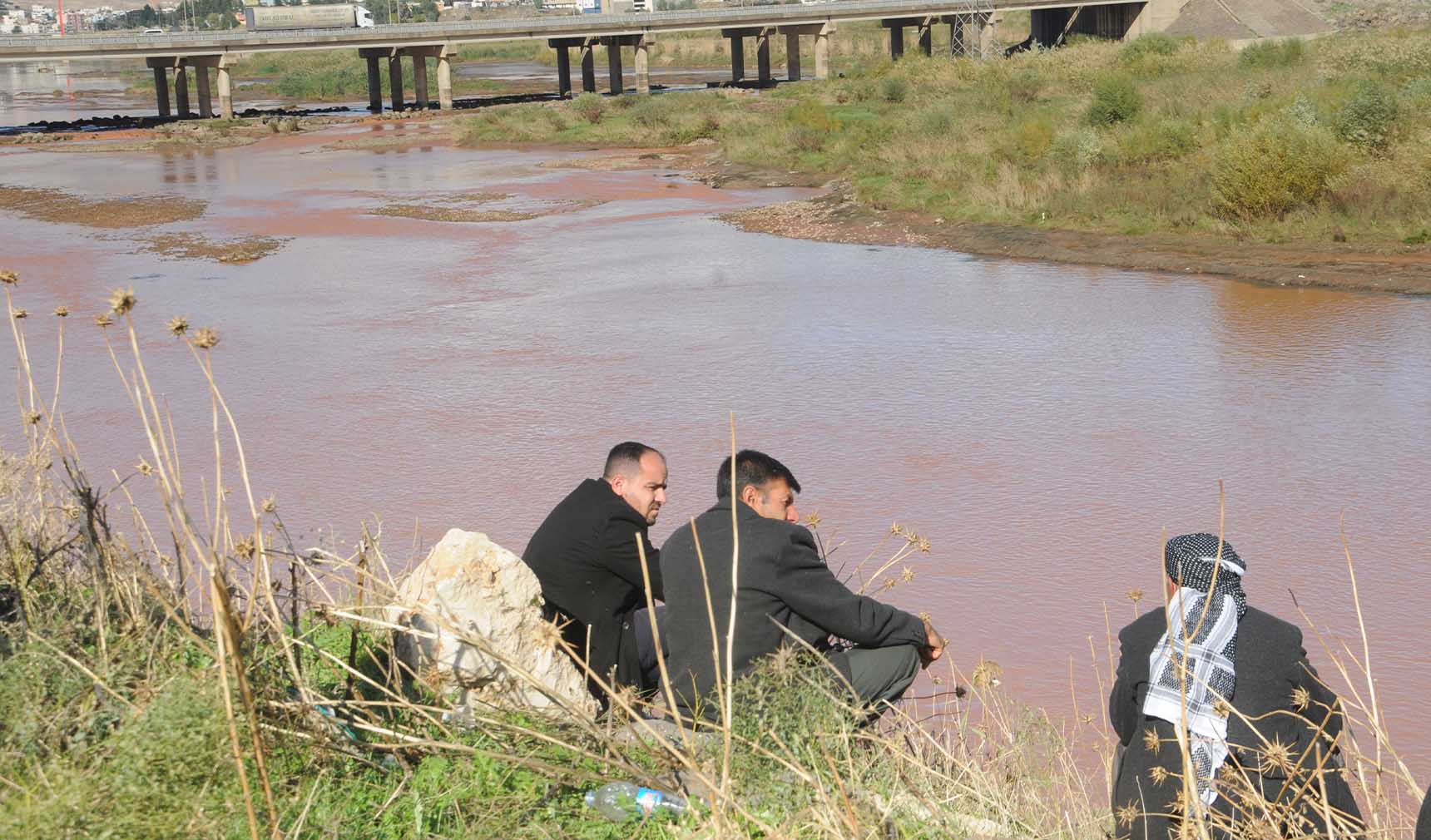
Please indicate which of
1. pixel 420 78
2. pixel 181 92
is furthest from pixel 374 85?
pixel 181 92

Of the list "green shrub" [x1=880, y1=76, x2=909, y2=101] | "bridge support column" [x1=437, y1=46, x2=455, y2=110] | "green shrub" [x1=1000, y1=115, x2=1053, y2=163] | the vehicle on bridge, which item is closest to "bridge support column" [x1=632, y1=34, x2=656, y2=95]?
"bridge support column" [x1=437, y1=46, x2=455, y2=110]

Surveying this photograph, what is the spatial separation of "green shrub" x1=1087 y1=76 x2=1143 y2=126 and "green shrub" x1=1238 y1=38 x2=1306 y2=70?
25.6 feet

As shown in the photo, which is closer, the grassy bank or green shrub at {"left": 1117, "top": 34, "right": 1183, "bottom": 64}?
the grassy bank

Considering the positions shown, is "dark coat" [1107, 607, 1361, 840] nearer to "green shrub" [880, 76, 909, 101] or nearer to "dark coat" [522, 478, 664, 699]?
"dark coat" [522, 478, 664, 699]

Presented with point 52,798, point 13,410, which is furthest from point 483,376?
point 52,798

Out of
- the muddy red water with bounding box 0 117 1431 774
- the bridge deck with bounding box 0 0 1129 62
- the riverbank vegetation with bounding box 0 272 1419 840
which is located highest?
the bridge deck with bounding box 0 0 1129 62

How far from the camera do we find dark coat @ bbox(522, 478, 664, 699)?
454 cm

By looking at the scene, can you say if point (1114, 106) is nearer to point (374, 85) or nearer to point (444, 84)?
point (444, 84)

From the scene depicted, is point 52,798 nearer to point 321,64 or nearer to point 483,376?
point 483,376

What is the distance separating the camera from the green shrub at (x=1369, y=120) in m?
18.2

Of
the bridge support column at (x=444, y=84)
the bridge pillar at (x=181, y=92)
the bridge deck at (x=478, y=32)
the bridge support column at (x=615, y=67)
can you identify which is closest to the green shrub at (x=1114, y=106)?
the bridge support column at (x=615, y=67)

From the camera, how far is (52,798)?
311 centimetres

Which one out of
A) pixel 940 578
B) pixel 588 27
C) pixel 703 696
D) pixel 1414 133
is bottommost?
pixel 940 578

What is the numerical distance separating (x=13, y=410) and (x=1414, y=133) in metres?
16.1
